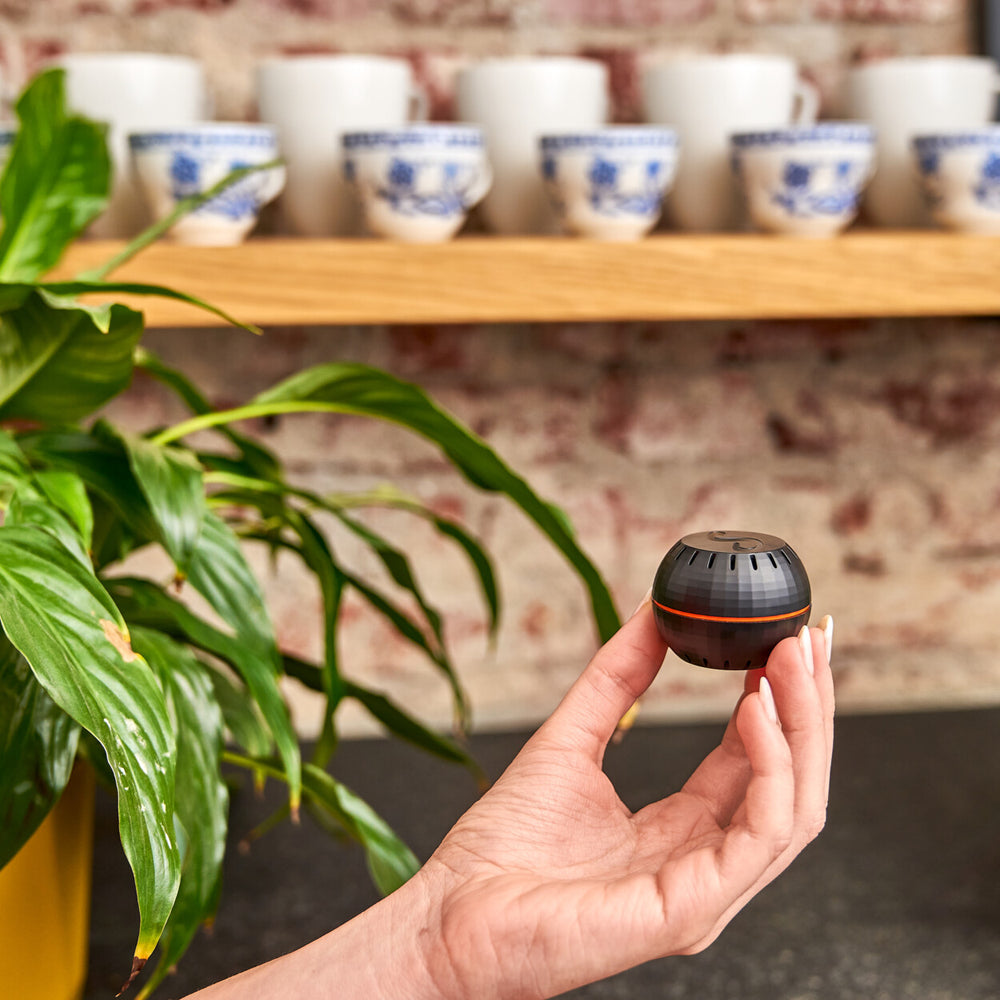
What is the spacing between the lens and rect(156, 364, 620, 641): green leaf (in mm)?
638

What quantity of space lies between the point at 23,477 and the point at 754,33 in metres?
0.86

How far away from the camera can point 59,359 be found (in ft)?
1.92

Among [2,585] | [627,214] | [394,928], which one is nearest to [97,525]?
[2,585]

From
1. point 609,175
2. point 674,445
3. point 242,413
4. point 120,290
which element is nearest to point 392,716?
point 242,413

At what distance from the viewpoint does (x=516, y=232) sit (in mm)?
966

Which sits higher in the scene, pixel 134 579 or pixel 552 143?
pixel 552 143

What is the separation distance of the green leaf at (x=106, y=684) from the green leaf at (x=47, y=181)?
0.35 metres

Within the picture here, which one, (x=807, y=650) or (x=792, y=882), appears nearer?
Answer: (x=807, y=650)

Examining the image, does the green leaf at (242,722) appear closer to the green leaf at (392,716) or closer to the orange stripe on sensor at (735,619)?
the green leaf at (392,716)

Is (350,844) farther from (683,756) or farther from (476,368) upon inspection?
(476,368)

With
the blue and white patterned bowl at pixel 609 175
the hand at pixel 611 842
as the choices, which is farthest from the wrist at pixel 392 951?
the blue and white patterned bowl at pixel 609 175

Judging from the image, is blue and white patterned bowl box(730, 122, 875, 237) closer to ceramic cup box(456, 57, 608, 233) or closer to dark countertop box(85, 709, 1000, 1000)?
ceramic cup box(456, 57, 608, 233)

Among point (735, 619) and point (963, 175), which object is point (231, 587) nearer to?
point (735, 619)

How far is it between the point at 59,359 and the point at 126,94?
40 cm
